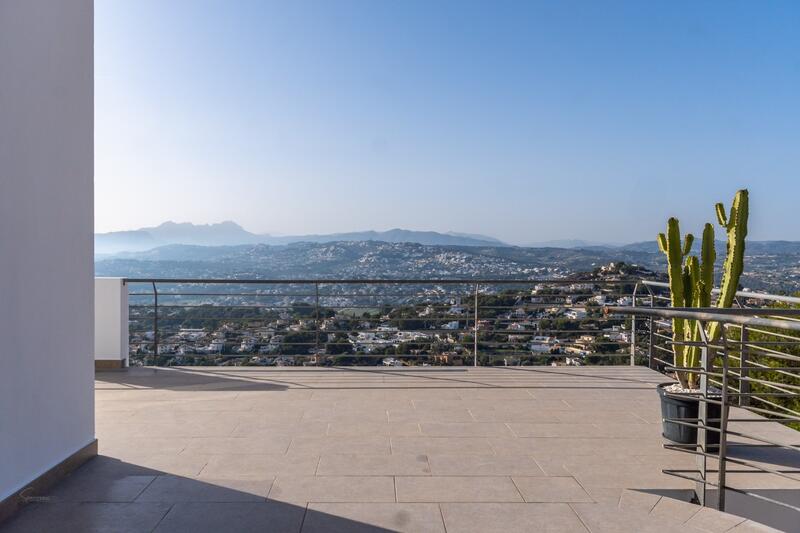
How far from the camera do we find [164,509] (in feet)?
10.3

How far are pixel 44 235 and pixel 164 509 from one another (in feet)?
5.28

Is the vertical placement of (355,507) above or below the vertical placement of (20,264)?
below

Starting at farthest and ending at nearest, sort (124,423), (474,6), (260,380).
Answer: (474,6) → (260,380) → (124,423)

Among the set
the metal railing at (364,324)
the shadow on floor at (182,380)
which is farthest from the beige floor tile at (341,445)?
the metal railing at (364,324)

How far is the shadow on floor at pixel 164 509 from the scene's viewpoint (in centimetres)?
290

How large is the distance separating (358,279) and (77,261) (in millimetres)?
4274

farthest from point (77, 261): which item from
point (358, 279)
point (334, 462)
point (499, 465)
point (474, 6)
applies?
point (474, 6)

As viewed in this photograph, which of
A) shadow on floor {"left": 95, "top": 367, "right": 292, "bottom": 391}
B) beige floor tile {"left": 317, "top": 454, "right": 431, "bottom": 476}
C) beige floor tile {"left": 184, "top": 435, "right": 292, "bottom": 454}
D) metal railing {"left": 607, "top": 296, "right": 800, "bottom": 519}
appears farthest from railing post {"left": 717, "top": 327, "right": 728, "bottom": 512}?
shadow on floor {"left": 95, "top": 367, "right": 292, "bottom": 391}

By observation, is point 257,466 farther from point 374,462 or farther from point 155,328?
point 155,328

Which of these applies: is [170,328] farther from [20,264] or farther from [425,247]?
[425,247]

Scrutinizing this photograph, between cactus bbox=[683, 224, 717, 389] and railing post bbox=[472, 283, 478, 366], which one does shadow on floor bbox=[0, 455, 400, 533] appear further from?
railing post bbox=[472, 283, 478, 366]

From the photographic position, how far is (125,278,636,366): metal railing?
766cm

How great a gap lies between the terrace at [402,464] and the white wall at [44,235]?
360 millimetres

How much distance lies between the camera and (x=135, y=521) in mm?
2967
